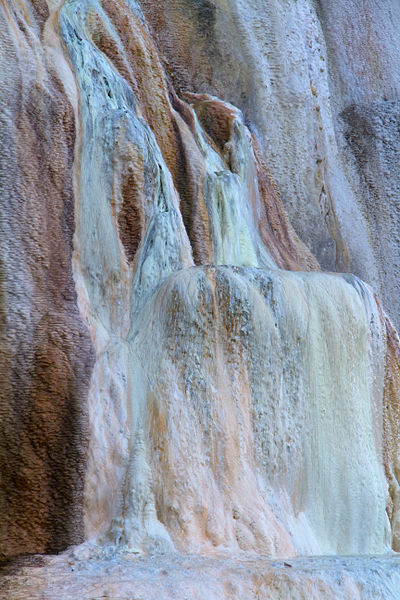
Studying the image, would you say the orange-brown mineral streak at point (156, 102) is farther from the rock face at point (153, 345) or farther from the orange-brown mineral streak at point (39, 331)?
the orange-brown mineral streak at point (39, 331)

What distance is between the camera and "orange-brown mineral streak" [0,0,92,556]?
3363mm

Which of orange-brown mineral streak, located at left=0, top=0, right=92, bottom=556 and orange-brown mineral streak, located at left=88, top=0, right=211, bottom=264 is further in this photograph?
orange-brown mineral streak, located at left=88, top=0, right=211, bottom=264

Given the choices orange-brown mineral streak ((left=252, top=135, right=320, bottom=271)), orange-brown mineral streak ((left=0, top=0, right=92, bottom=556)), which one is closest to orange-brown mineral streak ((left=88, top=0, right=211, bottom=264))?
orange-brown mineral streak ((left=252, top=135, right=320, bottom=271))

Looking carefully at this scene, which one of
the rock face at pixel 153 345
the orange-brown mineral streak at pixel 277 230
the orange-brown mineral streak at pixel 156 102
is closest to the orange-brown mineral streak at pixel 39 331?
the rock face at pixel 153 345

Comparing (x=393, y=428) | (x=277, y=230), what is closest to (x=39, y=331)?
(x=393, y=428)

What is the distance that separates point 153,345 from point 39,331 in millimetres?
567

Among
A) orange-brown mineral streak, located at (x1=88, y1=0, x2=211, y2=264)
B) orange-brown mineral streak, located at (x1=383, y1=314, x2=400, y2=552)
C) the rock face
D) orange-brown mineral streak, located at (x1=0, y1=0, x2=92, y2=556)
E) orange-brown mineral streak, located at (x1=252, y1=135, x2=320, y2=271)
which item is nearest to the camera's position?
orange-brown mineral streak, located at (x1=0, y1=0, x2=92, y2=556)

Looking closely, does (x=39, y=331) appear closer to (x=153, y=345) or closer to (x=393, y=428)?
(x=153, y=345)

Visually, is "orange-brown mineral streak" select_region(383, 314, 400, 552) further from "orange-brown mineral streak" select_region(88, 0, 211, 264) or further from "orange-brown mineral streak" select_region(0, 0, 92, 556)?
"orange-brown mineral streak" select_region(0, 0, 92, 556)

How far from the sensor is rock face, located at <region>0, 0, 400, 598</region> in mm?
3471

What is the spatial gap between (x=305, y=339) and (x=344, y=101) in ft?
13.9

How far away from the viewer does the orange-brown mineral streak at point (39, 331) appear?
3.36 metres

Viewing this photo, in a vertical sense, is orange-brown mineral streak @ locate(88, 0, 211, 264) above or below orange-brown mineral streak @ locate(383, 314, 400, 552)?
above

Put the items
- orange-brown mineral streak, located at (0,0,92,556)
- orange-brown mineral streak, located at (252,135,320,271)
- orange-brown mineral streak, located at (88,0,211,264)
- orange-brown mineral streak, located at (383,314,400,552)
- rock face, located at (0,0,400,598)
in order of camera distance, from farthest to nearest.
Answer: orange-brown mineral streak, located at (252,135,320,271)
orange-brown mineral streak, located at (88,0,211,264)
orange-brown mineral streak, located at (383,314,400,552)
rock face, located at (0,0,400,598)
orange-brown mineral streak, located at (0,0,92,556)
